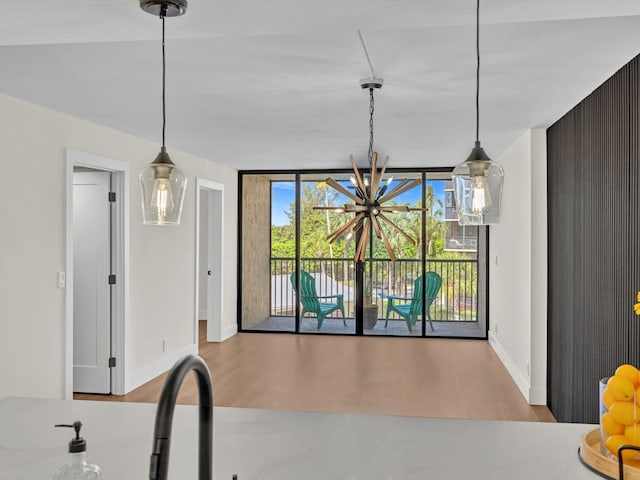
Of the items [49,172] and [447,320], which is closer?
[49,172]

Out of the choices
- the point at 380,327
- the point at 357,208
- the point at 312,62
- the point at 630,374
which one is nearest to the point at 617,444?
the point at 630,374

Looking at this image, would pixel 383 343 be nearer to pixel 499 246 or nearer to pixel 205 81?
pixel 499 246

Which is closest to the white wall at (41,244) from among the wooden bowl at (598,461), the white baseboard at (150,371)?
the white baseboard at (150,371)

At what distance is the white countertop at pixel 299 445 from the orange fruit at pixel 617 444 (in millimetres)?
90

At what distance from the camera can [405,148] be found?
629cm

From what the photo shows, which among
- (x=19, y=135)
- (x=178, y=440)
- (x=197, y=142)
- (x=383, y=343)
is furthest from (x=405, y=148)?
(x=178, y=440)

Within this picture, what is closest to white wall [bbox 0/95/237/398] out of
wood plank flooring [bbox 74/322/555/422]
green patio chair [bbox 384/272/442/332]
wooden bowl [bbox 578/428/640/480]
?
wood plank flooring [bbox 74/322/555/422]

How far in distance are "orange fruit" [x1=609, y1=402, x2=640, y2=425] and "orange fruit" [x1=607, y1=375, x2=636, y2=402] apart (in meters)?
0.01

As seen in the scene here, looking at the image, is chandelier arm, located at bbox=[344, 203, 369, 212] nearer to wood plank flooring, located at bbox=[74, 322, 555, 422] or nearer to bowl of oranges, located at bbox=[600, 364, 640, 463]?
wood plank flooring, located at bbox=[74, 322, 555, 422]

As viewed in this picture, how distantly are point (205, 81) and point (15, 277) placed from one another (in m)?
1.82

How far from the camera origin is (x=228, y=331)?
805 centimetres

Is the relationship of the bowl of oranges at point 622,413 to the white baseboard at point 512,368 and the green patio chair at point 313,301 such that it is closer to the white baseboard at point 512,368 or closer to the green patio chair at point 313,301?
the white baseboard at point 512,368

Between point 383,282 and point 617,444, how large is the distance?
690cm

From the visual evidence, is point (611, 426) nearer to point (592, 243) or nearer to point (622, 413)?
point (622, 413)
